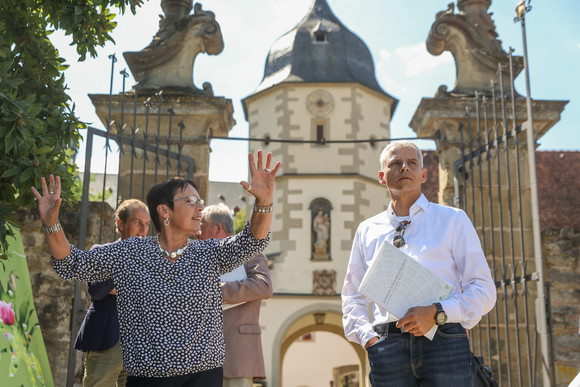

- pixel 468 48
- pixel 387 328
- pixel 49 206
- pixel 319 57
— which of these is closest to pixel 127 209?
pixel 49 206

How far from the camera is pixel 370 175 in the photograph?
19547 mm

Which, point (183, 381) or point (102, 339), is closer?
point (183, 381)

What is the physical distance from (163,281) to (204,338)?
0.28m

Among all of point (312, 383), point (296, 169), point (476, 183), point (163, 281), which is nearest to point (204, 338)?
point (163, 281)

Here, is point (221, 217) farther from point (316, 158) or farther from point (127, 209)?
point (316, 158)

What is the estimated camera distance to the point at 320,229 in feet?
60.6

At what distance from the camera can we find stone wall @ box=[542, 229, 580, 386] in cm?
678

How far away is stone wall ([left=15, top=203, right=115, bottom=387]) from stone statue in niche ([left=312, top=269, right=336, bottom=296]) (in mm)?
12317

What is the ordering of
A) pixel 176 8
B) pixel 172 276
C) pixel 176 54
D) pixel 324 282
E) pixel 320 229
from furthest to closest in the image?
pixel 320 229 < pixel 324 282 < pixel 176 8 < pixel 176 54 < pixel 172 276

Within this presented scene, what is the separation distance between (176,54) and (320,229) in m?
11.2

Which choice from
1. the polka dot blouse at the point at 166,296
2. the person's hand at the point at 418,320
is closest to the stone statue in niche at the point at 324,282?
the polka dot blouse at the point at 166,296

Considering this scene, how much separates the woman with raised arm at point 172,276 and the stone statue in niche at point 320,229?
15.5 m

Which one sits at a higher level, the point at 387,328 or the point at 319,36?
the point at 319,36

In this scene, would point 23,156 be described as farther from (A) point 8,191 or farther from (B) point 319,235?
(B) point 319,235
